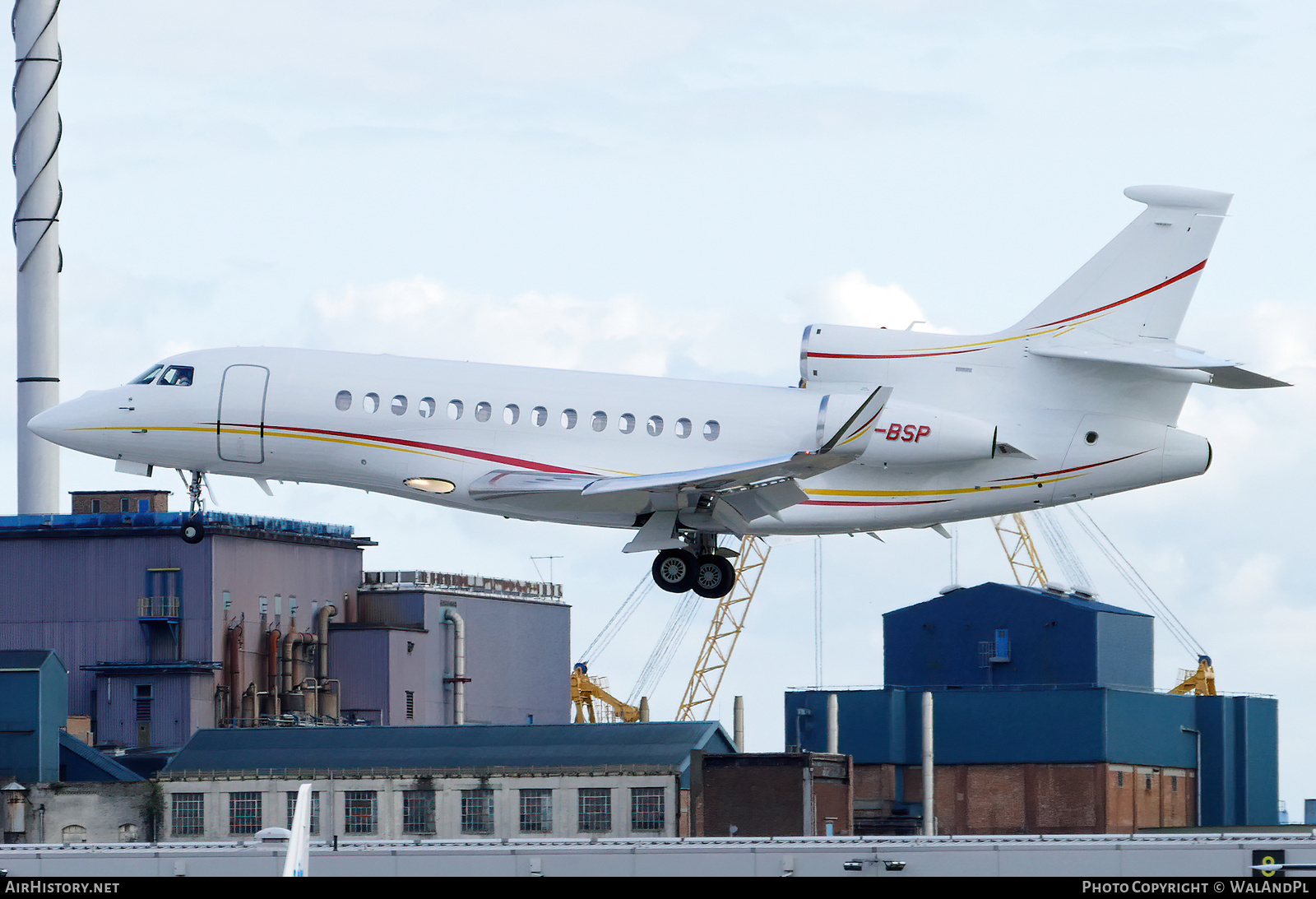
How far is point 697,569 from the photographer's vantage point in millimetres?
38844

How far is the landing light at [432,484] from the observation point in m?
38.0

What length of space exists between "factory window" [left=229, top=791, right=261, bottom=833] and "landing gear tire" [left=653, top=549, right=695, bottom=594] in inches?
1181

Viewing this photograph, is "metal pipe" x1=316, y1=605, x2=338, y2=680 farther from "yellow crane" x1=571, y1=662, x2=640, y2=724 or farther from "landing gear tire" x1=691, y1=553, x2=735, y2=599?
"landing gear tire" x1=691, y1=553, x2=735, y2=599

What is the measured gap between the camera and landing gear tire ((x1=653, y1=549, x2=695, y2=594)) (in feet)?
127

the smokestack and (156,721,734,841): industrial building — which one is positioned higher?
the smokestack

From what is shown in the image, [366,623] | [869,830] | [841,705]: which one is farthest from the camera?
[366,623]

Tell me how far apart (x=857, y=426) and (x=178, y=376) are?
40.4 feet

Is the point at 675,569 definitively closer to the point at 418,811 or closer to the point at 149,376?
the point at 149,376

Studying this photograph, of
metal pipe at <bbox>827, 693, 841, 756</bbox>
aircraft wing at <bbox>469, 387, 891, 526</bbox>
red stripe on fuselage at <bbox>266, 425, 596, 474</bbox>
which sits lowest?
metal pipe at <bbox>827, 693, 841, 756</bbox>

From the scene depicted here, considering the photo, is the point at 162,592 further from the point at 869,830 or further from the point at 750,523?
the point at 750,523

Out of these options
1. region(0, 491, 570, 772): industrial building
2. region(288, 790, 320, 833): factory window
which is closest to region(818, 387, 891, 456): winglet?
region(288, 790, 320, 833): factory window

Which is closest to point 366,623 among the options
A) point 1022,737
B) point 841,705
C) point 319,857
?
point 841,705

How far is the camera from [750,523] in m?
38.6

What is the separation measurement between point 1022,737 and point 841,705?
6.72 meters
